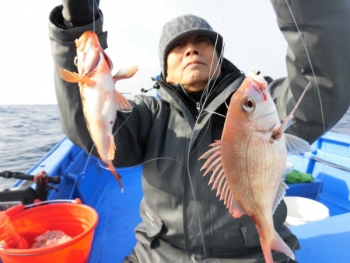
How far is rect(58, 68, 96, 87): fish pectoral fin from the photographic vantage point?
1.18 m

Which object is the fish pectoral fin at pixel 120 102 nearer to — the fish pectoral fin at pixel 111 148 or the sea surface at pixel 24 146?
the fish pectoral fin at pixel 111 148

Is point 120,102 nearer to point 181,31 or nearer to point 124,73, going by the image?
point 124,73

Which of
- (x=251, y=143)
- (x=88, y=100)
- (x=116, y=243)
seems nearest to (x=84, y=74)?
(x=88, y=100)

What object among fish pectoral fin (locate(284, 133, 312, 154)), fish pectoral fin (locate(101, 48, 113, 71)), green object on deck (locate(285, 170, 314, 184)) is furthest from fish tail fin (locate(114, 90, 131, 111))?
green object on deck (locate(285, 170, 314, 184))

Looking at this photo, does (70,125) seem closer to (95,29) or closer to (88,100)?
(88,100)

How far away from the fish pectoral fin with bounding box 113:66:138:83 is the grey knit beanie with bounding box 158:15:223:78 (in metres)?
0.78

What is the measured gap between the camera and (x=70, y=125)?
5.07ft

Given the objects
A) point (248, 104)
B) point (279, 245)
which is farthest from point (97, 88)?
point (279, 245)

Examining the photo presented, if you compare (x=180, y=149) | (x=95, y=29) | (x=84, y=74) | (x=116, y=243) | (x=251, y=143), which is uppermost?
(x=95, y=29)

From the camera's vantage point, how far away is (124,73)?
132cm

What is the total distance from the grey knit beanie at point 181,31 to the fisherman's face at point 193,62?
5cm

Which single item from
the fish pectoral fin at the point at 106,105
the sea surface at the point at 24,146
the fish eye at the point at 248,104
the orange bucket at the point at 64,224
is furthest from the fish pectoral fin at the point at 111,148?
the sea surface at the point at 24,146

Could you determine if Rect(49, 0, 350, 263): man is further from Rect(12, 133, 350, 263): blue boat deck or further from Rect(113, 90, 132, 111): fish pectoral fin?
Rect(12, 133, 350, 263): blue boat deck

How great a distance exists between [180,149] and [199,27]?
36.5 inches
